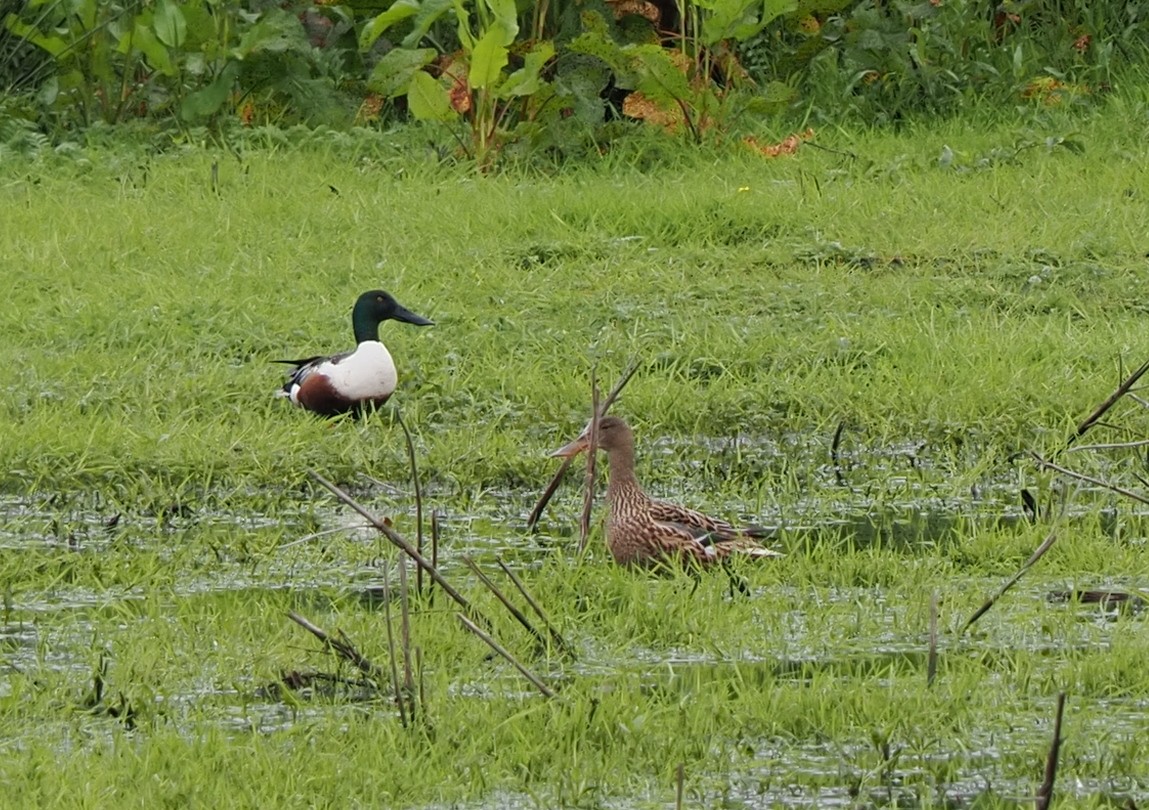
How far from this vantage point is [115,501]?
230 inches

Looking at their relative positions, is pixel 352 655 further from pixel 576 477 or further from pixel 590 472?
pixel 576 477

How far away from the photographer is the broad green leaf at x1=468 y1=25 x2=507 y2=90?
28.7ft

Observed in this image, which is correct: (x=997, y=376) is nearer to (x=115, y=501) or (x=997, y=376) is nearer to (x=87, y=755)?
(x=115, y=501)

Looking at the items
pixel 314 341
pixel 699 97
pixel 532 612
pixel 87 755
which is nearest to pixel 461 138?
pixel 699 97

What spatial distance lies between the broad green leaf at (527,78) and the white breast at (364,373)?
2.60 m

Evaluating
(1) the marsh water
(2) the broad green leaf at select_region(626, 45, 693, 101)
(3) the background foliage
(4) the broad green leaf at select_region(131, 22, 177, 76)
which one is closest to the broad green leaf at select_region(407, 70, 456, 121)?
(3) the background foliage

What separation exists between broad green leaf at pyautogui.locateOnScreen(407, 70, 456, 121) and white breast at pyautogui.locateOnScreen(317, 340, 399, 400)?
259 cm

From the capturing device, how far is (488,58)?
8.79 meters

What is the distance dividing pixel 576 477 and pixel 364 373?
76 centimetres

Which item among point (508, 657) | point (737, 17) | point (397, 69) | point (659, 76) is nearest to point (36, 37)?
point (397, 69)

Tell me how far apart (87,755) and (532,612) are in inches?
46.3

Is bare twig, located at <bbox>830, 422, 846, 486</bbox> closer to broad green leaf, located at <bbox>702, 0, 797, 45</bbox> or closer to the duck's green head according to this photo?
the duck's green head

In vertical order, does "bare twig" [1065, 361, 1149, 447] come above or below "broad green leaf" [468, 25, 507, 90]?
above

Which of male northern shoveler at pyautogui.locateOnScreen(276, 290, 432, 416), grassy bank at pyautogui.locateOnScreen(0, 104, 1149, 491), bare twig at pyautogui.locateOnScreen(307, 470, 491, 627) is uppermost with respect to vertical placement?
bare twig at pyautogui.locateOnScreen(307, 470, 491, 627)
